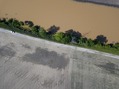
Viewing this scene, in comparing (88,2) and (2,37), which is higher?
(88,2)

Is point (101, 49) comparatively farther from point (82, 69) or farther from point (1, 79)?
point (1, 79)

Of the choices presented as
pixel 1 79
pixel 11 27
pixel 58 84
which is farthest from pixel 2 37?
pixel 58 84

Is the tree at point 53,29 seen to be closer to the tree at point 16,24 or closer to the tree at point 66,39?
the tree at point 66,39

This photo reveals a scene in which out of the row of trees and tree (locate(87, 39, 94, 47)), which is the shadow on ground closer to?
the row of trees

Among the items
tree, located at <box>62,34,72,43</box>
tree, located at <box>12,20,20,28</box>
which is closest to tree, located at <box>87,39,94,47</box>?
tree, located at <box>62,34,72,43</box>

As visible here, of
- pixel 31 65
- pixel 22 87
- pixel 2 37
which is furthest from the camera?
pixel 2 37

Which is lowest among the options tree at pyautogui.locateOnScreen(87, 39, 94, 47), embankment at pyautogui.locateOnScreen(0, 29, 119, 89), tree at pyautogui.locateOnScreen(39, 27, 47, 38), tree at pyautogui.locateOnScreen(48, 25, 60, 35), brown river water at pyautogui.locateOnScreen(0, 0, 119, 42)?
embankment at pyautogui.locateOnScreen(0, 29, 119, 89)

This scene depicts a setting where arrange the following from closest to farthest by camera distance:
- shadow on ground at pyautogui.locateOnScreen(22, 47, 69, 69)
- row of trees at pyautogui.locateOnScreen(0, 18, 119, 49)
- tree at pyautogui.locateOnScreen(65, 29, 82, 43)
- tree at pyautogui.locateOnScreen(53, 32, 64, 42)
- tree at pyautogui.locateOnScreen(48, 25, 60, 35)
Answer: shadow on ground at pyautogui.locateOnScreen(22, 47, 69, 69) → row of trees at pyautogui.locateOnScreen(0, 18, 119, 49) → tree at pyautogui.locateOnScreen(53, 32, 64, 42) → tree at pyautogui.locateOnScreen(65, 29, 82, 43) → tree at pyautogui.locateOnScreen(48, 25, 60, 35)

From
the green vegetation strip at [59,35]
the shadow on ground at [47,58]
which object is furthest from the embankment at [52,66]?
the green vegetation strip at [59,35]
